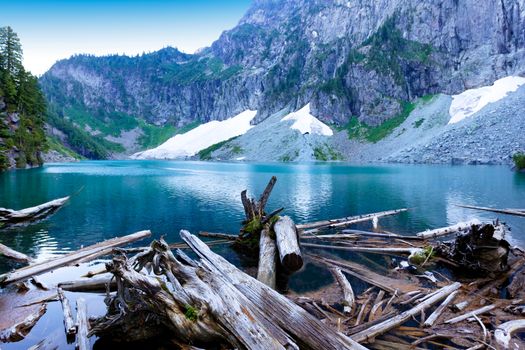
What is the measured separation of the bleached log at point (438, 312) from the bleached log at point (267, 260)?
6.26m

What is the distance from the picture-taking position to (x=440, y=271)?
54.3ft

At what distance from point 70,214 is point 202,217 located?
14055 millimetres

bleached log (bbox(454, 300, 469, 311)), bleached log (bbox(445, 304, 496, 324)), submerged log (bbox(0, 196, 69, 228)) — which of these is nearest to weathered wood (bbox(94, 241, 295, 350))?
bleached log (bbox(445, 304, 496, 324))

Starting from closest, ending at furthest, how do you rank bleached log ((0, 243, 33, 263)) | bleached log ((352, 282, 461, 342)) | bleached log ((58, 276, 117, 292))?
bleached log ((352, 282, 461, 342))
bleached log ((58, 276, 117, 292))
bleached log ((0, 243, 33, 263))

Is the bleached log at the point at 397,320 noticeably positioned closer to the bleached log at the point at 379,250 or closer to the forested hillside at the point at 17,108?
the bleached log at the point at 379,250

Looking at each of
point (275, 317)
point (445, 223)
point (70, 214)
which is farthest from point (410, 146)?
point (275, 317)

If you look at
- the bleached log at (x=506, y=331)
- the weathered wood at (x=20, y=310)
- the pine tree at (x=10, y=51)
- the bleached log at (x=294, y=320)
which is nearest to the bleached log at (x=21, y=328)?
the weathered wood at (x=20, y=310)

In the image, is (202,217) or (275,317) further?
(202,217)

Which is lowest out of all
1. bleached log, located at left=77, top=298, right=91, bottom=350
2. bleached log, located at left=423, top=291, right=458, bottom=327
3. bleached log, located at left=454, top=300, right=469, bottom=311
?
bleached log, located at left=454, top=300, right=469, bottom=311

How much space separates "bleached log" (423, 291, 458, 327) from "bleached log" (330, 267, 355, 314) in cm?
248

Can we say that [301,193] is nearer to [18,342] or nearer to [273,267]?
[273,267]

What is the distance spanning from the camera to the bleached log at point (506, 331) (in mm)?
9037

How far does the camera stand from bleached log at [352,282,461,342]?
9.24 meters

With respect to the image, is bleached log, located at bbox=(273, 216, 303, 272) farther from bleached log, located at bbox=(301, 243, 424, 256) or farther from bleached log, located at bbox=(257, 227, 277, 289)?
bleached log, located at bbox=(301, 243, 424, 256)
